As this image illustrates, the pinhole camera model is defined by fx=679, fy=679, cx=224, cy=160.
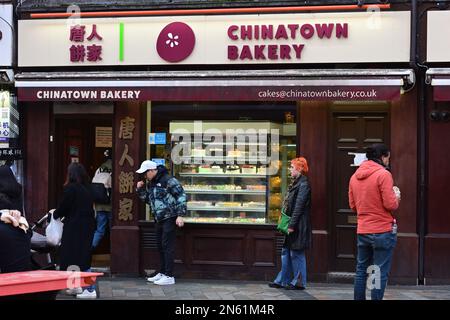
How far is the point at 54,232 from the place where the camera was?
8.14m

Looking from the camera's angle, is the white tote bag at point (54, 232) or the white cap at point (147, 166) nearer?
the white tote bag at point (54, 232)

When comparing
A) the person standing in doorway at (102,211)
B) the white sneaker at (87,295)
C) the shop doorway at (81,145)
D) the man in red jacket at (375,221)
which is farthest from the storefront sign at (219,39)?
the white sneaker at (87,295)

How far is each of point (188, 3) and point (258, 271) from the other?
165 inches

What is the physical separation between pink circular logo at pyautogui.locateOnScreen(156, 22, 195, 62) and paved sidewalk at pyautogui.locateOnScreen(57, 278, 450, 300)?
11.2 feet

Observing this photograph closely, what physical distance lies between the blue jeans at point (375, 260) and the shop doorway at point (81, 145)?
5072mm

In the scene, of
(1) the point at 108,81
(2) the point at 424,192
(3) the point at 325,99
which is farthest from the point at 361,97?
(1) the point at 108,81

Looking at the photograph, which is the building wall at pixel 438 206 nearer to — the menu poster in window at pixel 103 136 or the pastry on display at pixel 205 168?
the pastry on display at pixel 205 168

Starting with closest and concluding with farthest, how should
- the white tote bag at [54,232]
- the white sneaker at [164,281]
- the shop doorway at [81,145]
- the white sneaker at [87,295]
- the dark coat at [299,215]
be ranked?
1. the white tote bag at [54,232]
2. the white sneaker at [87,295]
3. the dark coat at [299,215]
4. the white sneaker at [164,281]
5. the shop doorway at [81,145]

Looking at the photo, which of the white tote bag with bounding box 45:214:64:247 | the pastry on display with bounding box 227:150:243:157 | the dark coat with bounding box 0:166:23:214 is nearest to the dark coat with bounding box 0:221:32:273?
the dark coat with bounding box 0:166:23:214

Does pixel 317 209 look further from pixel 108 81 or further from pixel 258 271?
pixel 108 81

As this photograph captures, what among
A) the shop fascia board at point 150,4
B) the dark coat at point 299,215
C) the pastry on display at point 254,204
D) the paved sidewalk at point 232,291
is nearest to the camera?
the paved sidewalk at point 232,291

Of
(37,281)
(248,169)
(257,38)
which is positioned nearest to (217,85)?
(257,38)

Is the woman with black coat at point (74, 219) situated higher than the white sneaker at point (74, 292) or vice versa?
the woman with black coat at point (74, 219)

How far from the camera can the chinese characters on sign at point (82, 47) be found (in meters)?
10.5
